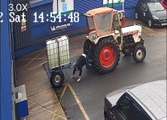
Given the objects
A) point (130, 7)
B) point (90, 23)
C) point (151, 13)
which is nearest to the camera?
point (90, 23)

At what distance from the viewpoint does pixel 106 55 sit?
531 inches

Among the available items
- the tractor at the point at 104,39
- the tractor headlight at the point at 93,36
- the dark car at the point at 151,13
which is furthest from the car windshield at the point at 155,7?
the tractor headlight at the point at 93,36

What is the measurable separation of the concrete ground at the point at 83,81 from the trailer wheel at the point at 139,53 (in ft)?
0.92

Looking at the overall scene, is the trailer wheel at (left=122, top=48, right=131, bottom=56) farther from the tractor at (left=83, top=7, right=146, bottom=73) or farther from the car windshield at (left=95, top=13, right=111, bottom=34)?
the car windshield at (left=95, top=13, right=111, bottom=34)

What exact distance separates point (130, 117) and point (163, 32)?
35.3 ft

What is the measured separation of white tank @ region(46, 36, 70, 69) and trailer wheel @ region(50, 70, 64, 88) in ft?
1.07

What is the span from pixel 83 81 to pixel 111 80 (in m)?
1.15

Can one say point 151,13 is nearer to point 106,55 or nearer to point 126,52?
point 126,52

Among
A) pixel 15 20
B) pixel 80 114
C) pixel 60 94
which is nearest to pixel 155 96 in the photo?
pixel 80 114

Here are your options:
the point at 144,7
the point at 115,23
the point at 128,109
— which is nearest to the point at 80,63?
the point at 115,23

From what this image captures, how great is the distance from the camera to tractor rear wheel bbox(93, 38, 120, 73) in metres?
13.2

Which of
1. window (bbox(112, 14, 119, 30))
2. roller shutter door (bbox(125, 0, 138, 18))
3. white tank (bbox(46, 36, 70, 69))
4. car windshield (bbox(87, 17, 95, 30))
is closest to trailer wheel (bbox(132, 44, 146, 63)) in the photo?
window (bbox(112, 14, 119, 30))

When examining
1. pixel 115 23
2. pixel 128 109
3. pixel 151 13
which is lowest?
pixel 128 109

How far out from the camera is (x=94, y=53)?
13.2 m
